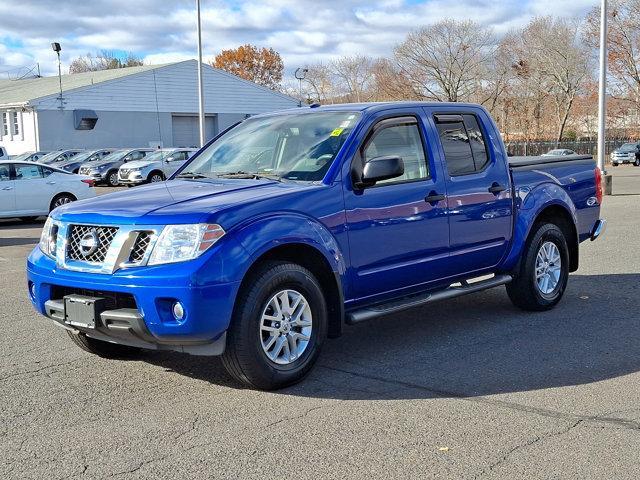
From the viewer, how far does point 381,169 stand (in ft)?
18.6

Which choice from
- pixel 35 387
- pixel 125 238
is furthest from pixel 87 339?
pixel 125 238

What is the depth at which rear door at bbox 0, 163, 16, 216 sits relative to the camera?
17172 mm

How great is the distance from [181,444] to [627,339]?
3980 millimetres

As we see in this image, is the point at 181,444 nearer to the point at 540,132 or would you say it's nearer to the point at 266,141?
the point at 266,141

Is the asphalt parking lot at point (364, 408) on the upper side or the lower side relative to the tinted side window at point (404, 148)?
lower

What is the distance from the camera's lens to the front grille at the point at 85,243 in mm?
5070

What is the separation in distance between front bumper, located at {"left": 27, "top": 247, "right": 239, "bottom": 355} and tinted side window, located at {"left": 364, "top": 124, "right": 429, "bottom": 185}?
71.8 inches

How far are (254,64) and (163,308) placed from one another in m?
89.8

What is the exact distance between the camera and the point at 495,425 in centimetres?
457

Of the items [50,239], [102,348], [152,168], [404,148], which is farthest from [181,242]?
[152,168]

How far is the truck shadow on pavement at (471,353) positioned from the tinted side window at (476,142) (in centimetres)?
147

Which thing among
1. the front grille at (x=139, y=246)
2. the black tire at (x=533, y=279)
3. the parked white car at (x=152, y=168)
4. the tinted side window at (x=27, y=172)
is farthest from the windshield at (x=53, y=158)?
the front grille at (x=139, y=246)

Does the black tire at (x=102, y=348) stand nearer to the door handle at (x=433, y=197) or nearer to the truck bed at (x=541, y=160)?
the door handle at (x=433, y=197)

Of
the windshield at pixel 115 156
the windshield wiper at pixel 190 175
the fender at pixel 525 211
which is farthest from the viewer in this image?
the windshield at pixel 115 156
